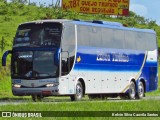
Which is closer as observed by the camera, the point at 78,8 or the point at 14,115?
the point at 14,115

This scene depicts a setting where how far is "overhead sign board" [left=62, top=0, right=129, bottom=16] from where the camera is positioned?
233ft

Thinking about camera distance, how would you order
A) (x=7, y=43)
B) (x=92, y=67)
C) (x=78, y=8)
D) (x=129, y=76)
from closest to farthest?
(x=92, y=67) < (x=129, y=76) < (x=7, y=43) < (x=78, y=8)

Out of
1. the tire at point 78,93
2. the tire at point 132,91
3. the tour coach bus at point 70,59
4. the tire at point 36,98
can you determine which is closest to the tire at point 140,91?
the tire at point 132,91

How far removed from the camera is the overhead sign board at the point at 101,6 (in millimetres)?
71062

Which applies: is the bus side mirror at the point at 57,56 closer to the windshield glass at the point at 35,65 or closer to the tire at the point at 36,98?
the windshield glass at the point at 35,65

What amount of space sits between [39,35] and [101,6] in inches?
1724

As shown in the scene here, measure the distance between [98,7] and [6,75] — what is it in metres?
30.8

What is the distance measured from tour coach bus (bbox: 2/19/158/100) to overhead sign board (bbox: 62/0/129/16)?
124 feet

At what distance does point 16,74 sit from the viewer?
28.3 meters

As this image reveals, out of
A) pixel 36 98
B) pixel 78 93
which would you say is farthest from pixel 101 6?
pixel 36 98

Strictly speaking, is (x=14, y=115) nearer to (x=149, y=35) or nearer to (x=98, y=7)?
(x=149, y=35)

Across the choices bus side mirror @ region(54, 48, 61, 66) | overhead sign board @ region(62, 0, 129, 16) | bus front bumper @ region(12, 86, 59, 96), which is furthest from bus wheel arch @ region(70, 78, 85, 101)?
overhead sign board @ region(62, 0, 129, 16)

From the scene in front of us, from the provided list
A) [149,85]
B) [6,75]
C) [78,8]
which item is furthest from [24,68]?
[78,8]

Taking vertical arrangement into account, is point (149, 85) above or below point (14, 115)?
below
